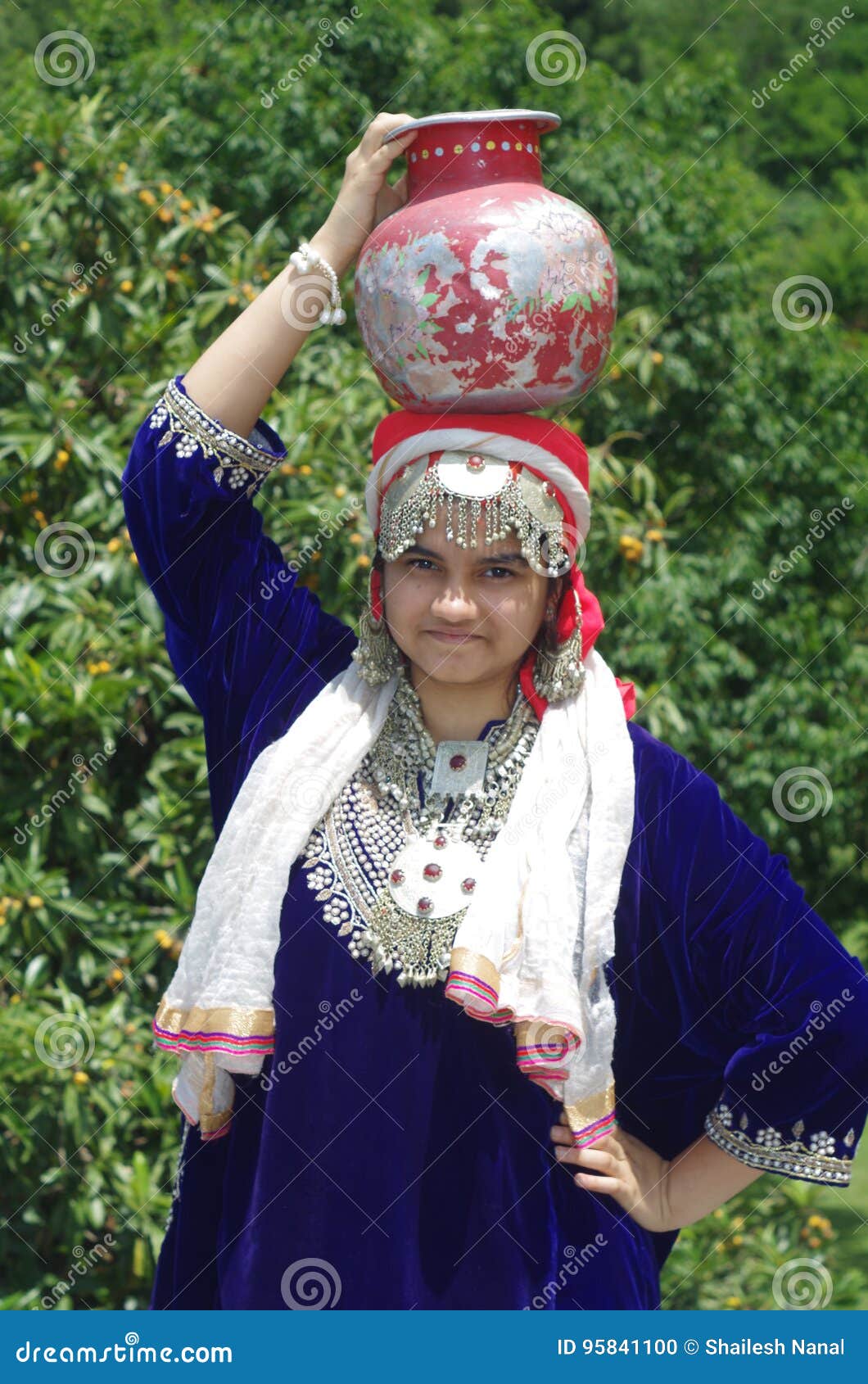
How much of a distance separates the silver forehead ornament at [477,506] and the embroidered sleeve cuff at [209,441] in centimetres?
21

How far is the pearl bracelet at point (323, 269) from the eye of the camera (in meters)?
1.96

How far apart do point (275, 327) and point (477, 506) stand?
365mm

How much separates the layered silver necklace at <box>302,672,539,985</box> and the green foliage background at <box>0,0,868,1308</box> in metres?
1.22

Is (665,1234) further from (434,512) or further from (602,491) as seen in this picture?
(602,491)

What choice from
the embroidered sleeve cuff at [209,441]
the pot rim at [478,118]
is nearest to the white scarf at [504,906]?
the embroidered sleeve cuff at [209,441]

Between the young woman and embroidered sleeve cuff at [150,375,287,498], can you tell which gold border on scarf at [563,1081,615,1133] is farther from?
embroidered sleeve cuff at [150,375,287,498]

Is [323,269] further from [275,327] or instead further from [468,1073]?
[468,1073]

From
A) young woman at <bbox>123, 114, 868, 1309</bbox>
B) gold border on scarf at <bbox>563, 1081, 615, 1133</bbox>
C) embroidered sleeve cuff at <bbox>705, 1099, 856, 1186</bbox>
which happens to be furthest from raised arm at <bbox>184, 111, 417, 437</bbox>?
embroidered sleeve cuff at <bbox>705, 1099, 856, 1186</bbox>

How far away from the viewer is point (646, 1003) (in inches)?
79.7

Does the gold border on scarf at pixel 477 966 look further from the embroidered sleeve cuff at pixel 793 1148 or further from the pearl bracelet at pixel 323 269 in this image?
the pearl bracelet at pixel 323 269

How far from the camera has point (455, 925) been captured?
1921 millimetres

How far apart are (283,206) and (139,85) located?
1.19m

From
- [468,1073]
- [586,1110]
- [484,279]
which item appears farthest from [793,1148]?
[484,279]

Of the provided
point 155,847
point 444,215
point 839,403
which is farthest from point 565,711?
point 839,403
